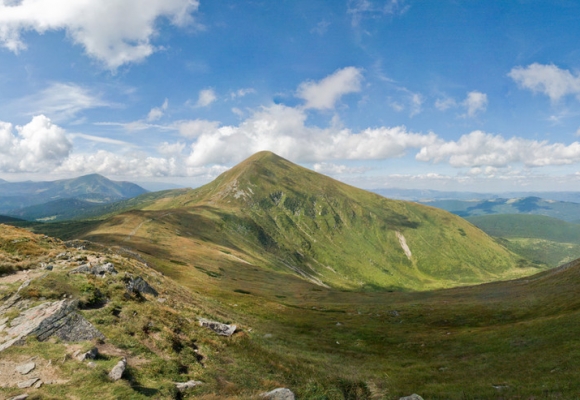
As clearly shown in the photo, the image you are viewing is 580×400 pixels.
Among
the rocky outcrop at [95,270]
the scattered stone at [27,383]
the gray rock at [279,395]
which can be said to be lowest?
the gray rock at [279,395]

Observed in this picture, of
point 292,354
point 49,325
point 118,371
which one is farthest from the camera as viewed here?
point 292,354

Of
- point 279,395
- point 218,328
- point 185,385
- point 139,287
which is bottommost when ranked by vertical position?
point 218,328

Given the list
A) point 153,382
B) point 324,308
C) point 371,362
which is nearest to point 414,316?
point 324,308

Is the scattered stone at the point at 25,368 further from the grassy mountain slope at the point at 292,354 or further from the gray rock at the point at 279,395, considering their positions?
the gray rock at the point at 279,395

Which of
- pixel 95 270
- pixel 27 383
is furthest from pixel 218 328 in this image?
pixel 27 383

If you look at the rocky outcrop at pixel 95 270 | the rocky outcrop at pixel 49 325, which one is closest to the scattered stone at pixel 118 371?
the rocky outcrop at pixel 49 325

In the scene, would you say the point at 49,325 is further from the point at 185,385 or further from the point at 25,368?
the point at 185,385

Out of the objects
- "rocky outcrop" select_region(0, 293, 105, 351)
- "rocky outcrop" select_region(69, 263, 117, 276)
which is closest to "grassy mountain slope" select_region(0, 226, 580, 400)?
"rocky outcrop" select_region(0, 293, 105, 351)
